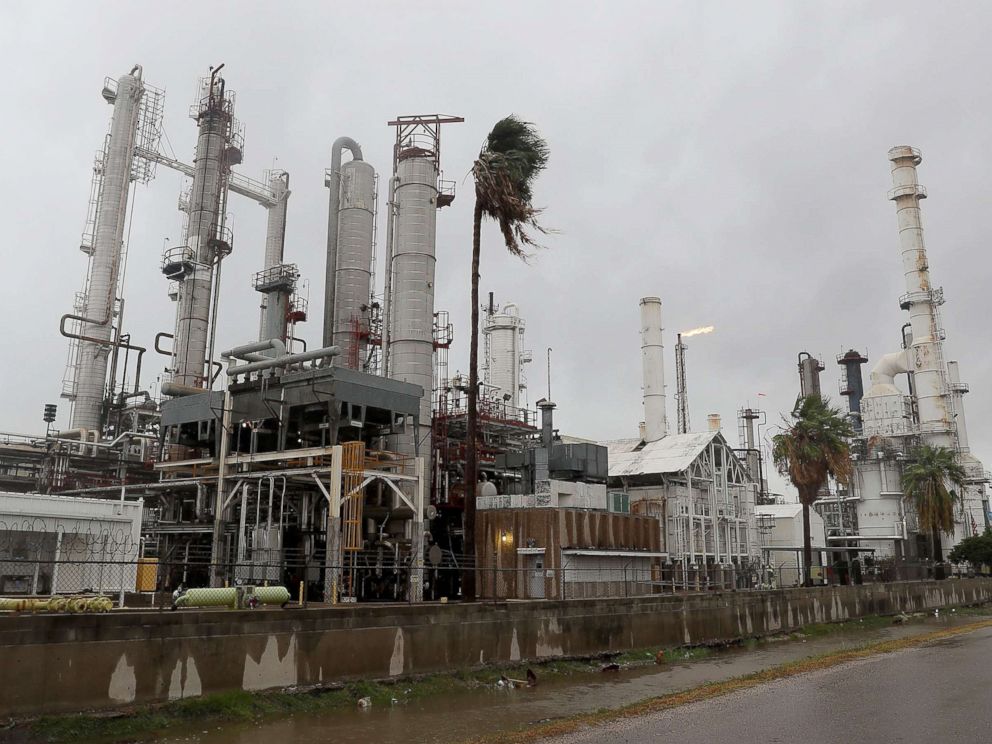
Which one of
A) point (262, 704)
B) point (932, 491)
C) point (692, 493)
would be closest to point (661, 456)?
point (692, 493)

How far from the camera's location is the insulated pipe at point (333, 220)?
4997 centimetres

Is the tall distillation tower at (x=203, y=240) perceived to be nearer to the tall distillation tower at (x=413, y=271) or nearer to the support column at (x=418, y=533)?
the tall distillation tower at (x=413, y=271)

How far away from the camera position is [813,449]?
154 feet

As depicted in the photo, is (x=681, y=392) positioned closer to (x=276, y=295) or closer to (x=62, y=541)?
(x=276, y=295)

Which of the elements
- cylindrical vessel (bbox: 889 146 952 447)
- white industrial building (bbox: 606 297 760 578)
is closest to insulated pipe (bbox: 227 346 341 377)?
white industrial building (bbox: 606 297 760 578)

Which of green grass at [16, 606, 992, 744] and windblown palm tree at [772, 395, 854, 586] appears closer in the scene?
green grass at [16, 606, 992, 744]

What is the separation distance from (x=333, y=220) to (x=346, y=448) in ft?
78.9

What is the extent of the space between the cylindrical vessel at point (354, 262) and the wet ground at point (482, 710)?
2750cm

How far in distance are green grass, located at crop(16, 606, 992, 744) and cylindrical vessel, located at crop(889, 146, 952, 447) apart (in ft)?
219

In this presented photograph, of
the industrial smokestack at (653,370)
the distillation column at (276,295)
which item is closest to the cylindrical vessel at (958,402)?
the industrial smokestack at (653,370)

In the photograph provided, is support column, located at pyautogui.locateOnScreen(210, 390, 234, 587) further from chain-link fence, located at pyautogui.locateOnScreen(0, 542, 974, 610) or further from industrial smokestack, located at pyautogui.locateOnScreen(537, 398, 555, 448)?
industrial smokestack, located at pyautogui.locateOnScreen(537, 398, 555, 448)

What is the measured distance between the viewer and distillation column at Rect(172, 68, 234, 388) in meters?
55.1

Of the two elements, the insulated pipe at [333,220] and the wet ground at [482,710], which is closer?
the wet ground at [482,710]

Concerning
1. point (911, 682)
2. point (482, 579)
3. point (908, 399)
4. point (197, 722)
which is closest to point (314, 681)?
point (197, 722)
